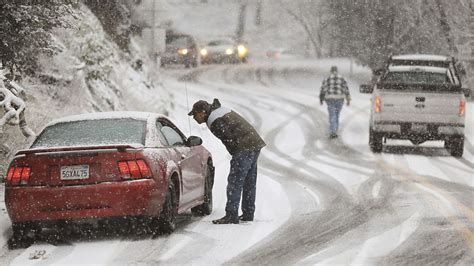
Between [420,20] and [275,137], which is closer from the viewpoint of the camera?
[275,137]

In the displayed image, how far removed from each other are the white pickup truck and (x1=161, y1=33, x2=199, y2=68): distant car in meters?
31.4

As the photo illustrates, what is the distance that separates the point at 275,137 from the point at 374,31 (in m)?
18.1

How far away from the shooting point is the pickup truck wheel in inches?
886

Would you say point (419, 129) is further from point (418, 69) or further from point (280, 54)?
point (280, 54)

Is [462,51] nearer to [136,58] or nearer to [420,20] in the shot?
[420,20]

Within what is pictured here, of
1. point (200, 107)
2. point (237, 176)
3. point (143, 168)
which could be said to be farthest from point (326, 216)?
point (143, 168)

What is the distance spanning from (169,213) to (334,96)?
15.7 meters

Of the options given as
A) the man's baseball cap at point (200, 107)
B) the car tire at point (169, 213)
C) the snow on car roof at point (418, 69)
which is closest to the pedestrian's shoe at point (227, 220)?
the car tire at point (169, 213)

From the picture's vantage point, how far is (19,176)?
A: 11.1m

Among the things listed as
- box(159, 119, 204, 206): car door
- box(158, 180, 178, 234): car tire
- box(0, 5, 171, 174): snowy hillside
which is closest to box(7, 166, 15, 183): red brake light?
box(158, 180, 178, 234): car tire

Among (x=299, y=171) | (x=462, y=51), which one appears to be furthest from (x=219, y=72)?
(x=299, y=171)

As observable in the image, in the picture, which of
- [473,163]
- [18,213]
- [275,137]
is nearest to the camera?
[18,213]

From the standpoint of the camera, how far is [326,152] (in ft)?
76.5

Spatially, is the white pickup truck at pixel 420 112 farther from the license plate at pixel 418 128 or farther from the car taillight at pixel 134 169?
the car taillight at pixel 134 169
